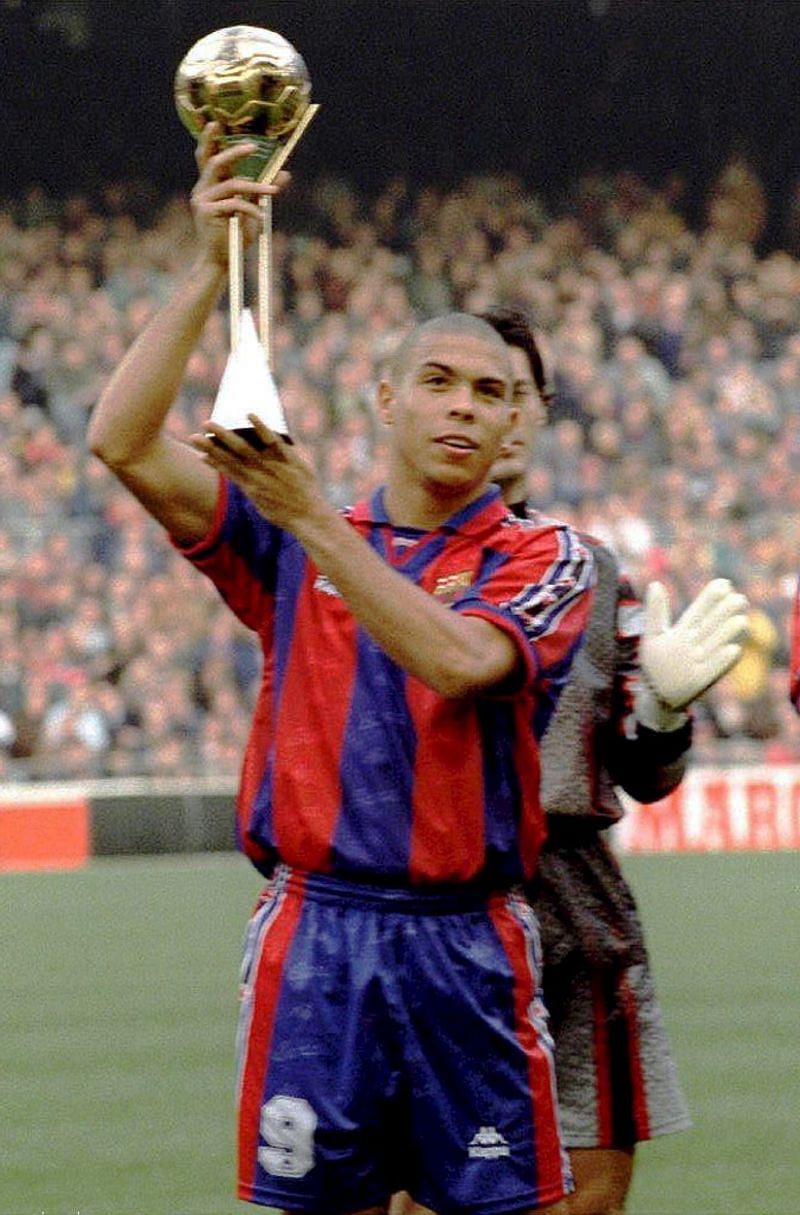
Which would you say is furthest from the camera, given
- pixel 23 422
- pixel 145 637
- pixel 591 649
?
pixel 23 422

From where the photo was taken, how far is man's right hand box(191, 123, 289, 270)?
3.30 metres

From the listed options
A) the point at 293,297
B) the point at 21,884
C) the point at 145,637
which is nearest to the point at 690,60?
the point at 293,297

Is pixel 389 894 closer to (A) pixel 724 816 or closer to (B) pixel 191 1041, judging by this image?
(B) pixel 191 1041

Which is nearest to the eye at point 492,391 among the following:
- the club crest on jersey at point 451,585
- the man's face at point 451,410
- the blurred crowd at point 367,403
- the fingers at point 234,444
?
the man's face at point 451,410

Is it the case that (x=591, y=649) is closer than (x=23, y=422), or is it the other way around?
(x=591, y=649)

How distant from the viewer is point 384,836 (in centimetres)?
329

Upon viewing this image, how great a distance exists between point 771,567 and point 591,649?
13.6 meters

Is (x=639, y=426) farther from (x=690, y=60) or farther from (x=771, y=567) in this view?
(x=690, y=60)

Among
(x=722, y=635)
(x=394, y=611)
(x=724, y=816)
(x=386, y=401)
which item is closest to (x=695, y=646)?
(x=722, y=635)

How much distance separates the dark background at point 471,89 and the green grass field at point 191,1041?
1026 centimetres

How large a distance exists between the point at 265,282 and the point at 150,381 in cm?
27

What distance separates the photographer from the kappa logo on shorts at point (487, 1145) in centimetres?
331

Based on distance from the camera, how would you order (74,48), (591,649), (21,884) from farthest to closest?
(74,48) < (21,884) < (591,649)

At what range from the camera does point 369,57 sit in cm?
2306
